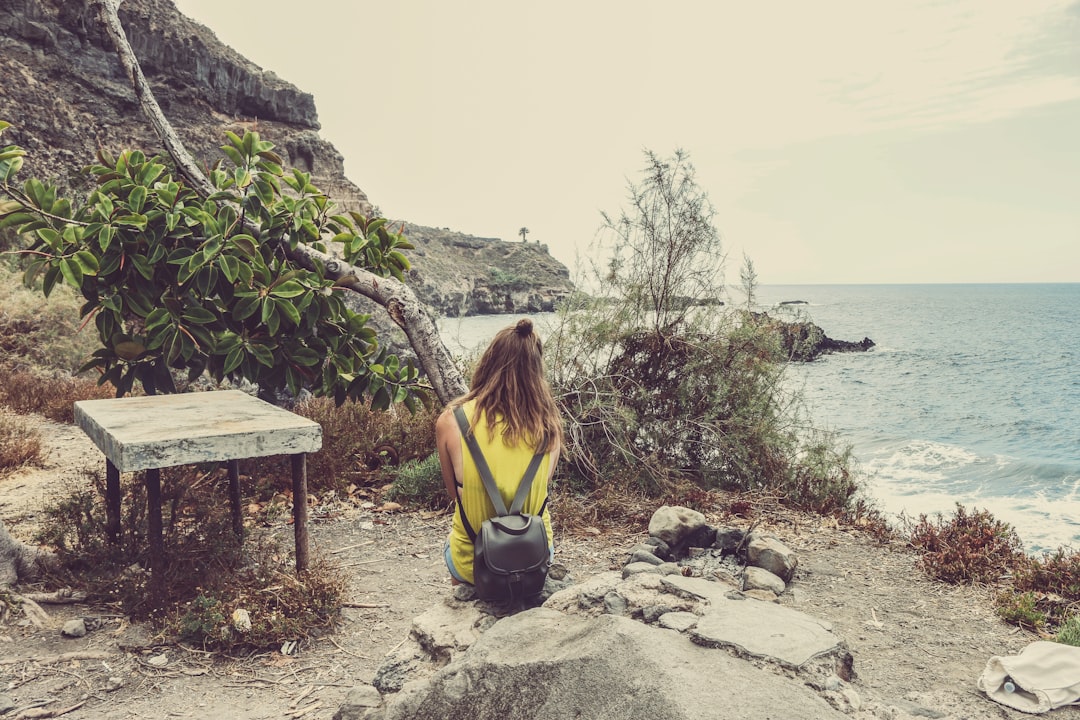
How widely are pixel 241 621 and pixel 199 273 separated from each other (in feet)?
7.95

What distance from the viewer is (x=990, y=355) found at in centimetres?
4372

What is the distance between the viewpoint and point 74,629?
144 inches

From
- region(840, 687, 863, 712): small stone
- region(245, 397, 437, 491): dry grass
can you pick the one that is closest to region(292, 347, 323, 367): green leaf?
region(245, 397, 437, 491): dry grass

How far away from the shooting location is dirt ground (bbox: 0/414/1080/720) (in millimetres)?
3246

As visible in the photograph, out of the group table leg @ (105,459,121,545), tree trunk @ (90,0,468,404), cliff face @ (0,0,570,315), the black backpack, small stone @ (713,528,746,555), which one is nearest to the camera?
the black backpack

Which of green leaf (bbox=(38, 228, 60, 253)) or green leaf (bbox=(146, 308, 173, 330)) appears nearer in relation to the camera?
green leaf (bbox=(38, 228, 60, 253))

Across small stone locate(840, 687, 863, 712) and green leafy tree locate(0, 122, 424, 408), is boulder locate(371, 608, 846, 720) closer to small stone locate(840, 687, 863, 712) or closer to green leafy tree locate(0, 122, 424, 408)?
small stone locate(840, 687, 863, 712)

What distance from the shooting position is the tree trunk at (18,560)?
3965 millimetres

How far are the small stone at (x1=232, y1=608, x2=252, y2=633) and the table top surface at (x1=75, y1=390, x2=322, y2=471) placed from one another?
2.82 ft

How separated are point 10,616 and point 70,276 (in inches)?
76.6

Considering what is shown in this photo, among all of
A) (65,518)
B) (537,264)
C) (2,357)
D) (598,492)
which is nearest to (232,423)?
(65,518)

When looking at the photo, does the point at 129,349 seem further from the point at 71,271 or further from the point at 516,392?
the point at 516,392

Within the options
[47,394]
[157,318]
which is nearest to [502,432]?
[157,318]

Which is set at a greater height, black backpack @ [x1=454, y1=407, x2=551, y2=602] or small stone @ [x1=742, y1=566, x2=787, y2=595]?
black backpack @ [x1=454, y1=407, x2=551, y2=602]
